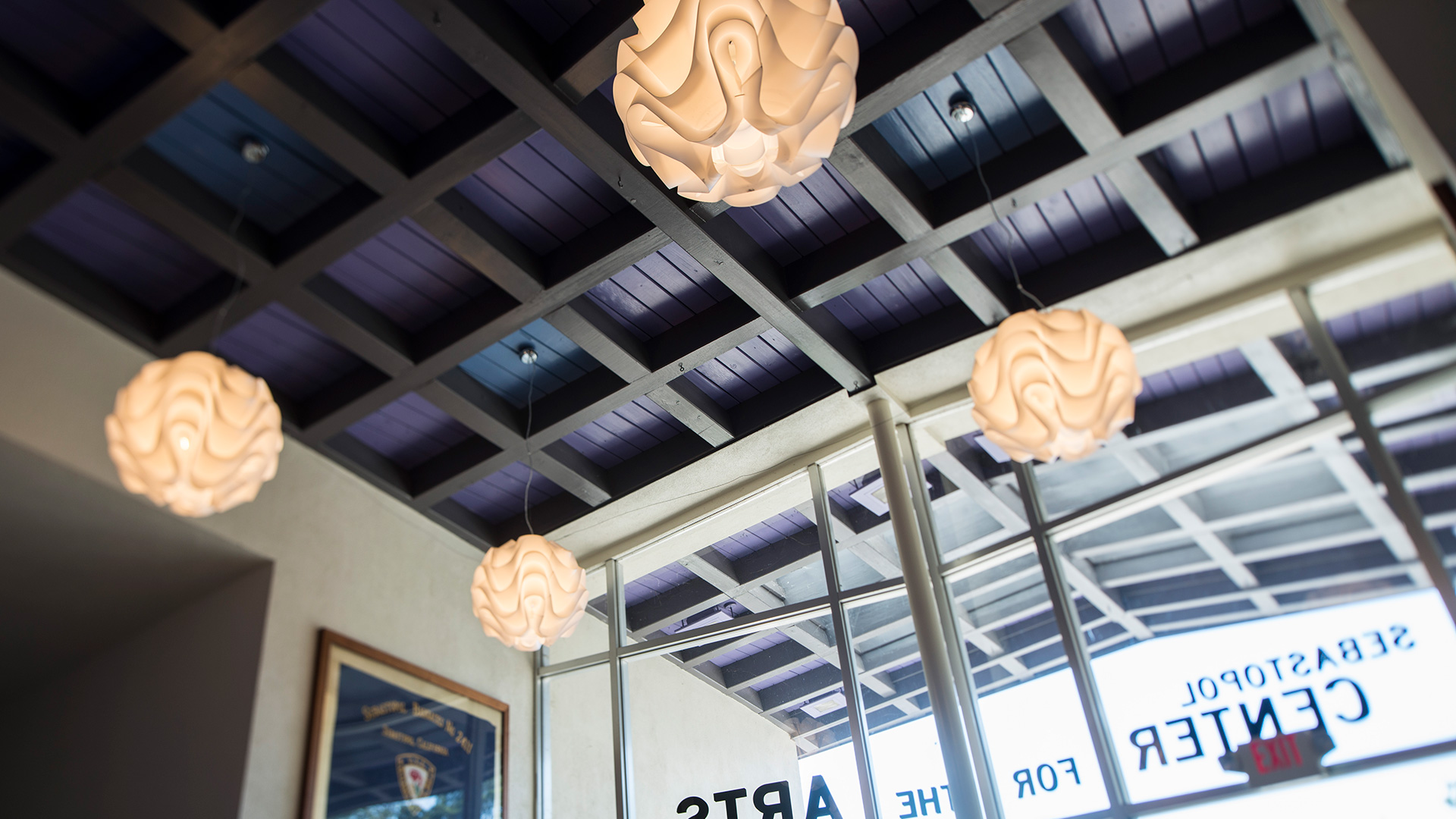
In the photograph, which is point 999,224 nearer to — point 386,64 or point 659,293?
point 659,293

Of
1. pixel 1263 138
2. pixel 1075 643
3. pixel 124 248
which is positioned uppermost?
pixel 124 248

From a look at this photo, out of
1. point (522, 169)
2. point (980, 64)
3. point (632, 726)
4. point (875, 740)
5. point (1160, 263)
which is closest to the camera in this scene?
point (980, 64)

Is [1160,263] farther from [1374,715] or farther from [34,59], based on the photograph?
[34,59]

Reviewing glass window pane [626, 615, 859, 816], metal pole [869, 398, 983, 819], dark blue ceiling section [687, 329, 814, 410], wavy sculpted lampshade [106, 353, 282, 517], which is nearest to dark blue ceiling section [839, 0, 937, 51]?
dark blue ceiling section [687, 329, 814, 410]

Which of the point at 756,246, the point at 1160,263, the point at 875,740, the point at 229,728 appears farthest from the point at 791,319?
the point at 229,728

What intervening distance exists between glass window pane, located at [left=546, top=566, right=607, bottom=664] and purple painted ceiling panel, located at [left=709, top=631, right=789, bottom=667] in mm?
952

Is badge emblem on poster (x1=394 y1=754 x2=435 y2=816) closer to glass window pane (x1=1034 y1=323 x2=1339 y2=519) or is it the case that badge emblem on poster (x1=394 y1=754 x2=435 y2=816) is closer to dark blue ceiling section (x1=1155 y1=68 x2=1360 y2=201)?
glass window pane (x1=1034 y1=323 x2=1339 y2=519)

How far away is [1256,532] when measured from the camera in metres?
4.75

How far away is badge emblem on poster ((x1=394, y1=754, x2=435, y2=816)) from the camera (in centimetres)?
557

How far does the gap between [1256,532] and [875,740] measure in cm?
235

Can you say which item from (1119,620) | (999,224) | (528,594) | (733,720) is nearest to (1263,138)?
(999,224)

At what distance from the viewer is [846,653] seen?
5.83 meters

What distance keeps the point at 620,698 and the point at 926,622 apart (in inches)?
93.7

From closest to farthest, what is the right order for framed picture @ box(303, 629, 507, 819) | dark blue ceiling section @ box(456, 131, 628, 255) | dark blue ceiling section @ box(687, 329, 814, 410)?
dark blue ceiling section @ box(456, 131, 628, 255)
framed picture @ box(303, 629, 507, 819)
dark blue ceiling section @ box(687, 329, 814, 410)
